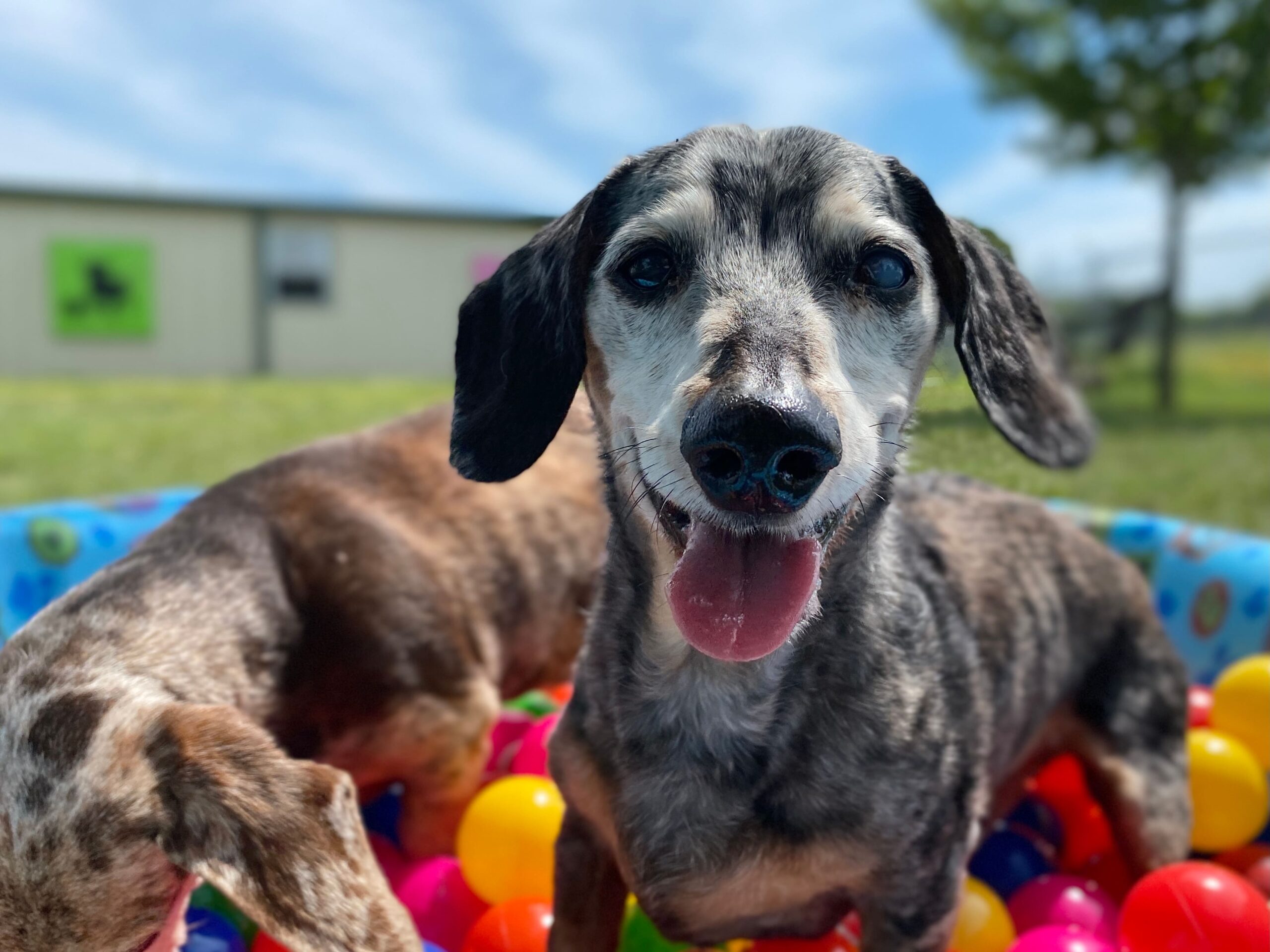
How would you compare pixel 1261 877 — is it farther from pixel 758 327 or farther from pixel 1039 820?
pixel 758 327

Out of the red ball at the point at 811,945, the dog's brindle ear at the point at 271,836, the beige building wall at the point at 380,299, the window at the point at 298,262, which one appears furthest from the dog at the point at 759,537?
the window at the point at 298,262

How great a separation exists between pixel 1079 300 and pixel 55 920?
20.9m

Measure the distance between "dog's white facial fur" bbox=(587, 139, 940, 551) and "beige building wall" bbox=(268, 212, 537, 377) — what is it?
71.7 ft

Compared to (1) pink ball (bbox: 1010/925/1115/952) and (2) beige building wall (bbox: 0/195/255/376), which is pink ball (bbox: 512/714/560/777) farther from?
(2) beige building wall (bbox: 0/195/255/376)

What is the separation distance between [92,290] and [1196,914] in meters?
24.5

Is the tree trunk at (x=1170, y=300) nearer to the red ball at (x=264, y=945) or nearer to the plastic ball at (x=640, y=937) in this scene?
the plastic ball at (x=640, y=937)

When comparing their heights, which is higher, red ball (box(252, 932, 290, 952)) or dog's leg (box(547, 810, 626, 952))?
dog's leg (box(547, 810, 626, 952))

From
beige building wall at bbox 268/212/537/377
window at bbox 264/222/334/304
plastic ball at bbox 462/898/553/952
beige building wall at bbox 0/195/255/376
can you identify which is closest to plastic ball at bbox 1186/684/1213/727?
plastic ball at bbox 462/898/553/952

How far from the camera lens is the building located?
2217 cm

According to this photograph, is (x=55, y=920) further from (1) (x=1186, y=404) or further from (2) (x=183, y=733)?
(1) (x=1186, y=404)

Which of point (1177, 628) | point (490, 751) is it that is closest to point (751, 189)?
point (490, 751)

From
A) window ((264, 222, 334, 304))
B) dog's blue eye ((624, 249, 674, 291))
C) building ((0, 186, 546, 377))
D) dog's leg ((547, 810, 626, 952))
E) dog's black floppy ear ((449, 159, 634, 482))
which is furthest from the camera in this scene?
window ((264, 222, 334, 304))

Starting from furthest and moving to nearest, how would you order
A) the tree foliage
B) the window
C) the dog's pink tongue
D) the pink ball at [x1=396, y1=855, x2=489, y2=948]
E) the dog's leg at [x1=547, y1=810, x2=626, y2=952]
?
the window → the tree foliage → the pink ball at [x1=396, y1=855, x2=489, y2=948] → the dog's leg at [x1=547, y1=810, x2=626, y2=952] → the dog's pink tongue

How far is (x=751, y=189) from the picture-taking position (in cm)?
194
